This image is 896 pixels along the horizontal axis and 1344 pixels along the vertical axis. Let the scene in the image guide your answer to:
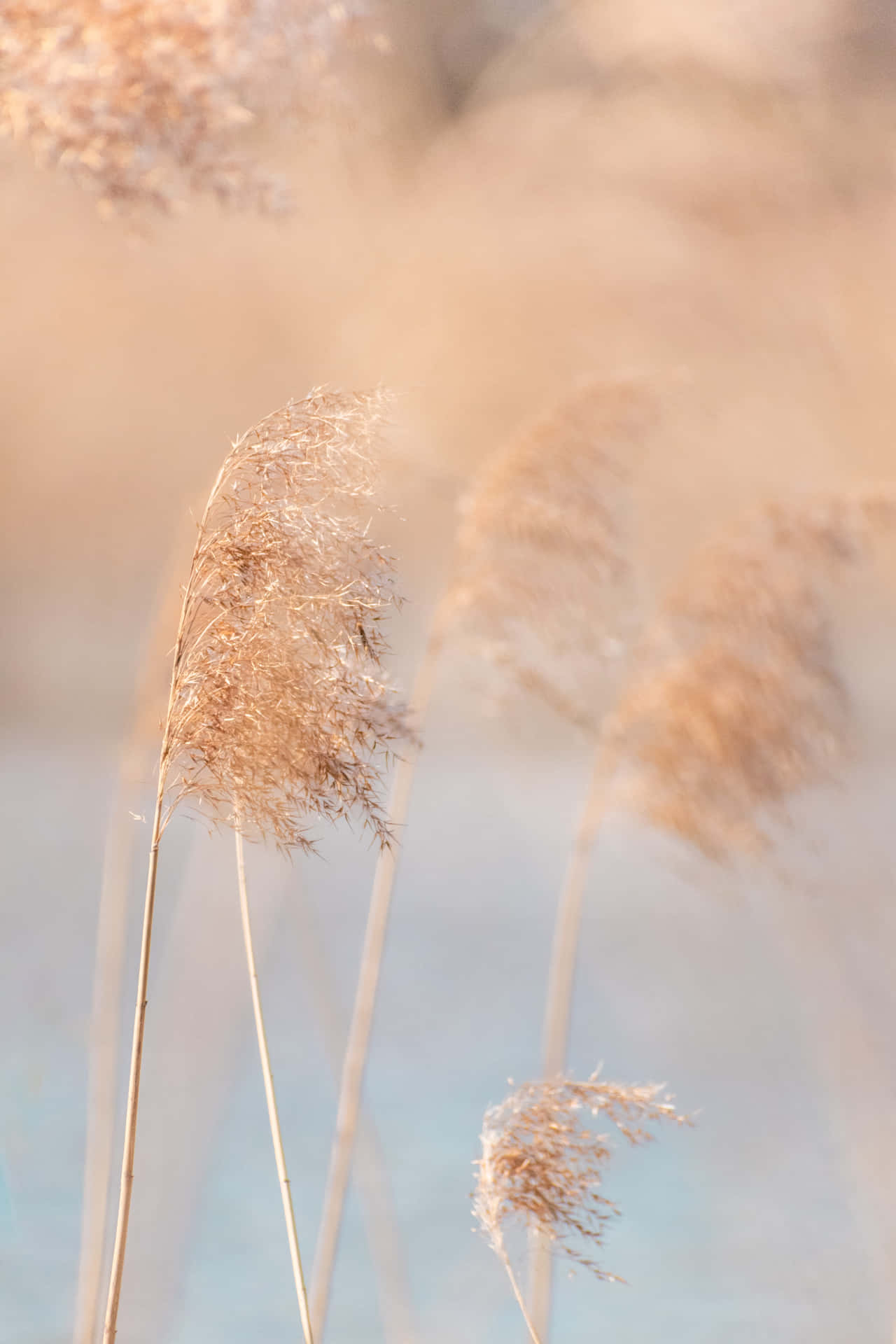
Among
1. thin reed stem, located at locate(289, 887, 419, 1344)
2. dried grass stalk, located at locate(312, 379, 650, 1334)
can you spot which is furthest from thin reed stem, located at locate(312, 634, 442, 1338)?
thin reed stem, located at locate(289, 887, 419, 1344)

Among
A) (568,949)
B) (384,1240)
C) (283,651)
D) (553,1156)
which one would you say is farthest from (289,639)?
(384,1240)

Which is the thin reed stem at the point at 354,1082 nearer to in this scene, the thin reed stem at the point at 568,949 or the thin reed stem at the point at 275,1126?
the thin reed stem at the point at 568,949

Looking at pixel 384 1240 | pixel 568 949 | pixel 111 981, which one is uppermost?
pixel 568 949

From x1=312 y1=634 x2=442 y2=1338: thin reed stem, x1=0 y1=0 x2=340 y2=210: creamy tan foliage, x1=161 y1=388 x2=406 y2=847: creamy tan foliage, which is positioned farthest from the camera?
x1=312 y1=634 x2=442 y2=1338: thin reed stem

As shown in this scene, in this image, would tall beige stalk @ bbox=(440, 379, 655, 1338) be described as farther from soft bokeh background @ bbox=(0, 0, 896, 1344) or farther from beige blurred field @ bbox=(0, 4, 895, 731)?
beige blurred field @ bbox=(0, 4, 895, 731)

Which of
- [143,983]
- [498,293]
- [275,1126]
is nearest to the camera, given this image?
[143,983]

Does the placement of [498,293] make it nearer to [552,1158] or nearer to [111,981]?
[111,981]

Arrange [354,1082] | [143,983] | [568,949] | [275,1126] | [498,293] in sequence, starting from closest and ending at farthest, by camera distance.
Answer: [143,983] → [275,1126] → [354,1082] → [568,949] → [498,293]

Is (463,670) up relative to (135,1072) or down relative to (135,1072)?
up
